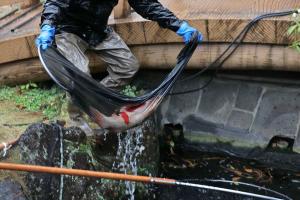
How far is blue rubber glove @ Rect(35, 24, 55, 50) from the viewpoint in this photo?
3.99 metres

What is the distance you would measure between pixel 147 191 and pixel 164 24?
1663mm

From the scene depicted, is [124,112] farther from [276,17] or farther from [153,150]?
[276,17]

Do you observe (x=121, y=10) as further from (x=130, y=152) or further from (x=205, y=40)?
(x=130, y=152)

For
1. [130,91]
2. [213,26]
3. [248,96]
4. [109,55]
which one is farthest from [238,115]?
[109,55]

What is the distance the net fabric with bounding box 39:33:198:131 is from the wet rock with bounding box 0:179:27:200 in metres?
0.81

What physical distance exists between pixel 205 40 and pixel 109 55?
38.9 inches

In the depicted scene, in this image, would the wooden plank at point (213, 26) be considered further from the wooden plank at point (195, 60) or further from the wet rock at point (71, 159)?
the wet rock at point (71, 159)

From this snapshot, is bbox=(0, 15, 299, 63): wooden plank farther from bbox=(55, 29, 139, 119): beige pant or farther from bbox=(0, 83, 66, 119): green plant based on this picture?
bbox=(0, 83, 66, 119): green plant

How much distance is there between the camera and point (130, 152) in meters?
5.00

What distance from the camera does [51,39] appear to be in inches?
161

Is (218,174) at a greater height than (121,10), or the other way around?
(121,10)

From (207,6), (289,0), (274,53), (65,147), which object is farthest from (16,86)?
(289,0)

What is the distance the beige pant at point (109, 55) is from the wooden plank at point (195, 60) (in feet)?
1.08

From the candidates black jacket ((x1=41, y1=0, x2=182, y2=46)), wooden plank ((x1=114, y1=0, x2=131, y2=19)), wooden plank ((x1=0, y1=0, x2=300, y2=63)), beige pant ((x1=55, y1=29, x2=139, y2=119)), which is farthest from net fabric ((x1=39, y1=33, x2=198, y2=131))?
wooden plank ((x1=114, y1=0, x2=131, y2=19))
